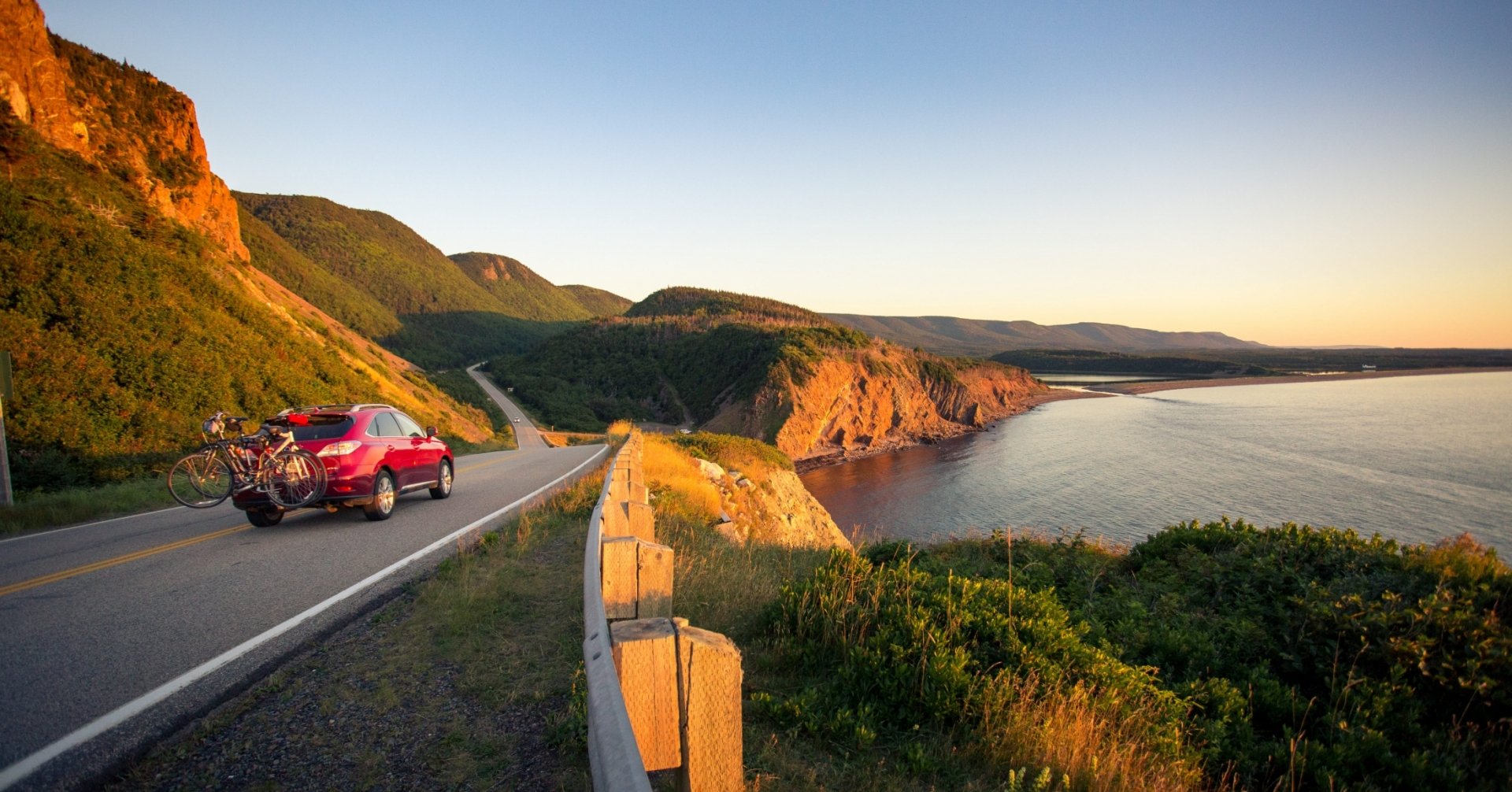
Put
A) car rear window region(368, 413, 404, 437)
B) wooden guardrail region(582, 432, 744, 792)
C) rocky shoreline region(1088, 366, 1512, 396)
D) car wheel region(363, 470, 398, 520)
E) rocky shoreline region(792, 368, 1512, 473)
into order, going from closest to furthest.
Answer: wooden guardrail region(582, 432, 744, 792)
car wheel region(363, 470, 398, 520)
car rear window region(368, 413, 404, 437)
rocky shoreline region(792, 368, 1512, 473)
rocky shoreline region(1088, 366, 1512, 396)

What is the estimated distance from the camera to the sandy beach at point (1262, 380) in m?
135

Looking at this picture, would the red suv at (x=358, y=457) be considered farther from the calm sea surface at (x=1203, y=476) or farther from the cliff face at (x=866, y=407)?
the cliff face at (x=866, y=407)

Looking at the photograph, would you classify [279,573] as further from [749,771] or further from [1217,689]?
[1217,689]

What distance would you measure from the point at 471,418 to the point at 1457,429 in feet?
309

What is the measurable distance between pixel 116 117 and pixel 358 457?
35.3m

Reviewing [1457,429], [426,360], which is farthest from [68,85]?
[1457,429]

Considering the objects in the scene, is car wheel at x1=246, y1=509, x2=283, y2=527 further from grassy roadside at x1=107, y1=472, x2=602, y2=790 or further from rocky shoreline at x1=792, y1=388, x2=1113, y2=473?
rocky shoreline at x1=792, y1=388, x2=1113, y2=473

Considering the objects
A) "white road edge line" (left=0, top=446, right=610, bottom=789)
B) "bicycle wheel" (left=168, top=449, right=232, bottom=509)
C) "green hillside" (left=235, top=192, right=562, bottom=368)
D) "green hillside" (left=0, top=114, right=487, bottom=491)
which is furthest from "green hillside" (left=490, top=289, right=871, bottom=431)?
"white road edge line" (left=0, top=446, right=610, bottom=789)

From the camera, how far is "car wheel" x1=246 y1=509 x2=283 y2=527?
8.46 meters

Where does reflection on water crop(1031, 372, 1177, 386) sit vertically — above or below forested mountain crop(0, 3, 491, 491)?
below

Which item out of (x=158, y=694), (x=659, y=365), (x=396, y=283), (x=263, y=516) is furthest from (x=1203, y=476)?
(x=396, y=283)

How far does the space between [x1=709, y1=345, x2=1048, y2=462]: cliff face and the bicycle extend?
52107 mm

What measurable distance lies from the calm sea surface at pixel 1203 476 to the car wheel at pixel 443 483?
9.71m

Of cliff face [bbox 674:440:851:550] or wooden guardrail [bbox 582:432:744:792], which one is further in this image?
cliff face [bbox 674:440:851:550]
